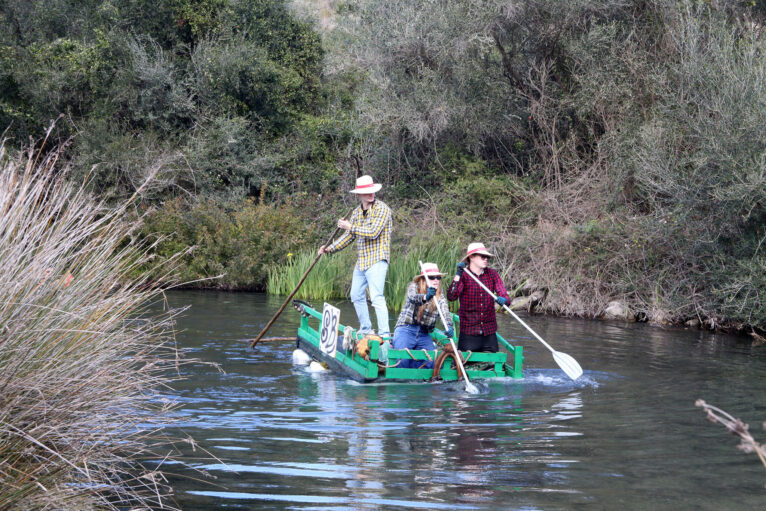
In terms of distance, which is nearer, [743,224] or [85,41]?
[743,224]

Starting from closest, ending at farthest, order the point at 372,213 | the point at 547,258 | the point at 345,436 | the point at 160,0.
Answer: the point at 345,436
the point at 372,213
the point at 547,258
the point at 160,0

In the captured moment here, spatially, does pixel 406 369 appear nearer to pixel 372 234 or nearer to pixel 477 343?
pixel 477 343

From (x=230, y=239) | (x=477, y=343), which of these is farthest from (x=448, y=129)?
(x=477, y=343)

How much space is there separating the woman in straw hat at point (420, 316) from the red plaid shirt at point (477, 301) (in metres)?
0.21

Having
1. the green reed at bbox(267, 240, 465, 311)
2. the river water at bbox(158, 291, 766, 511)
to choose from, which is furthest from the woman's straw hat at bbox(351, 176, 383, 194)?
the green reed at bbox(267, 240, 465, 311)

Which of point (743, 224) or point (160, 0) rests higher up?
point (160, 0)

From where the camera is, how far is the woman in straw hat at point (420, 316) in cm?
952

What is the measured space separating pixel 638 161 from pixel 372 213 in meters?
8.66

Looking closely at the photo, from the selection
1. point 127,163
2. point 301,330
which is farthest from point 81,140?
point 301,330

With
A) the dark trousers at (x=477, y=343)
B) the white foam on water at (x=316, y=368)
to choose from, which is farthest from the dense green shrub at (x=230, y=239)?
the dark trousers at (x=477, y=343)

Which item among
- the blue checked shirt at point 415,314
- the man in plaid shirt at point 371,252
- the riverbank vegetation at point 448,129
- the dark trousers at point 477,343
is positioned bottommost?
the dark trousers at point 477,343

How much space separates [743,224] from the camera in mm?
14883

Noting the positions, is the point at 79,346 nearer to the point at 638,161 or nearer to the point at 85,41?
the point at 638,161

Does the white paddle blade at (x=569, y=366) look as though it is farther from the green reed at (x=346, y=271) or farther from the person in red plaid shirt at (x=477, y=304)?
the green reed at (x=346, y=271)
